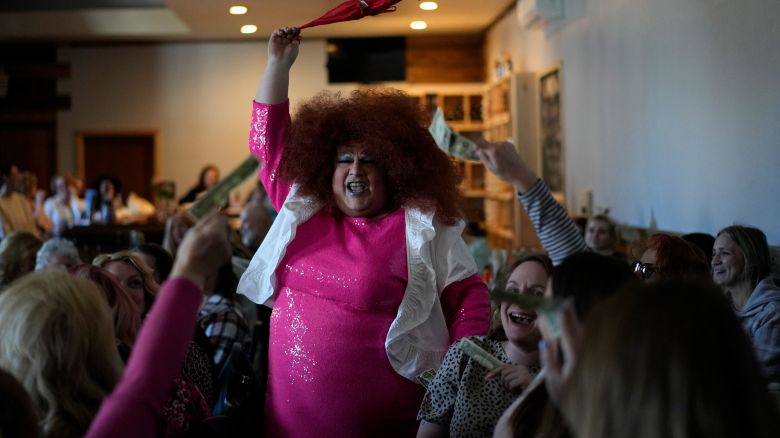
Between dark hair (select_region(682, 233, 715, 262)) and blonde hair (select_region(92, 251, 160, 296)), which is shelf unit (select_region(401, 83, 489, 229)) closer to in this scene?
dark hair (select_region(682, 233, 715, 262))

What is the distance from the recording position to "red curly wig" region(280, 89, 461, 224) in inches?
113

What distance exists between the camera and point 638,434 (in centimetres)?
111

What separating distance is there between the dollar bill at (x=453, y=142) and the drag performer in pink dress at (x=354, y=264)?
797 mm

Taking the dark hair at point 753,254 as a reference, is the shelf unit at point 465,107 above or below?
above

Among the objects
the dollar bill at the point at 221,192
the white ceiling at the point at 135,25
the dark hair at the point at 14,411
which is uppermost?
the white ceiling at the point at 135,25

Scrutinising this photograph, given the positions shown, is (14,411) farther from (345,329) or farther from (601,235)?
(601,235)

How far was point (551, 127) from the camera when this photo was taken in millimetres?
8172

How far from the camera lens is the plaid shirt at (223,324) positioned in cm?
343

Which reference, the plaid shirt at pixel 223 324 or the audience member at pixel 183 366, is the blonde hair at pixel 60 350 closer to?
the audience member at pixel 183 366

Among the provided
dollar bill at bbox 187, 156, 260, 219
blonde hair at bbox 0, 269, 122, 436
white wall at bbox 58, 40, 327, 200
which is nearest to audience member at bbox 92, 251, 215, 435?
blonde hair at bbox 0, 269, 122, 436

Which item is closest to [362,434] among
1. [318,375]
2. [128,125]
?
[318,375]

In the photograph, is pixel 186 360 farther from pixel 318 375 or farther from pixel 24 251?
pixel 24 251

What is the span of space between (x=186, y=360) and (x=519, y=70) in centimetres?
707

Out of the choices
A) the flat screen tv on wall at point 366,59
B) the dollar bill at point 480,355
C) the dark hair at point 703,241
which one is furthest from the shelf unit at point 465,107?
the dollar bill at point 480,355
